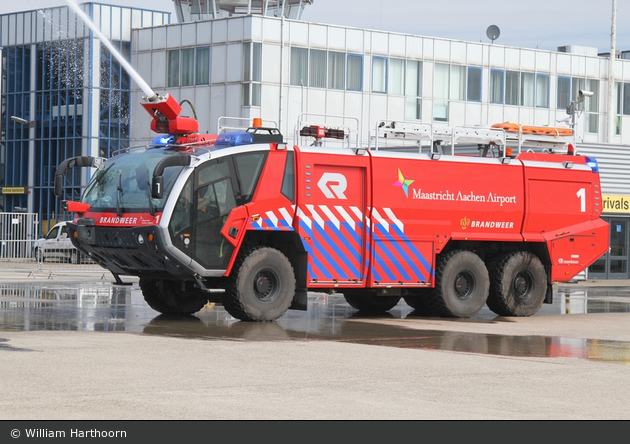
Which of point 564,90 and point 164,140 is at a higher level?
point 564,90

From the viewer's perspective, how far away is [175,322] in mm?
16594

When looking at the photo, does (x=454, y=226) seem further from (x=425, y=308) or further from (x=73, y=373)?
(x=73, y=373)

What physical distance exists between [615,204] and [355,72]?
54.6 feet

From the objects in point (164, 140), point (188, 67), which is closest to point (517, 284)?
point (164, 140)

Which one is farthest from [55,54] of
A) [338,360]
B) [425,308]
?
[338,360]

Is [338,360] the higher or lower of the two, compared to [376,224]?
lower

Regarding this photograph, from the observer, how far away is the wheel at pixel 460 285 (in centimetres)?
1875

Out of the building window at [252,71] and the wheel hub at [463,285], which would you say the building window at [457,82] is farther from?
the wheel hub at [463,285]

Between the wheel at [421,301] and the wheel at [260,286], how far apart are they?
10.1 feet

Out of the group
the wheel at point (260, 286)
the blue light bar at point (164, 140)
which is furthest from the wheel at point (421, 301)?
the blue light bar at point (164, 140)

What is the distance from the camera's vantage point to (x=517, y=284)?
19.8m

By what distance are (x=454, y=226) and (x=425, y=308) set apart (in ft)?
5.77

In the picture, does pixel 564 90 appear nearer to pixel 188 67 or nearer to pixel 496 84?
pixel 496 84

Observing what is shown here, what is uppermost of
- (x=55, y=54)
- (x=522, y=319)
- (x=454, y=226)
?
(x=55, y=54)
